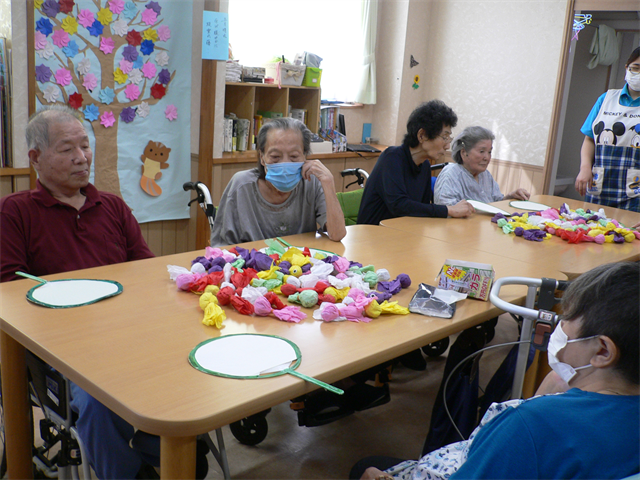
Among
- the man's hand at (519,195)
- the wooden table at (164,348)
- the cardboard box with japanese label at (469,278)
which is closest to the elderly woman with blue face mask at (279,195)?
the wooden table at (164,348)

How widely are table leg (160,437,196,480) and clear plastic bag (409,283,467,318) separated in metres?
0.74

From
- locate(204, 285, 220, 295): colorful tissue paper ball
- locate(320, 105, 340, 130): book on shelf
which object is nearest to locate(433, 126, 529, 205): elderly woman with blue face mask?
locate(204, 285, 220, 295): colorful tissue paper ball

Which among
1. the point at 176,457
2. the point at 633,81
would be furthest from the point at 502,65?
the point at 176,457

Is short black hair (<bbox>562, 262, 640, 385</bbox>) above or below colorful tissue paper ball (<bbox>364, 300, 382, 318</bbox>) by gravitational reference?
above

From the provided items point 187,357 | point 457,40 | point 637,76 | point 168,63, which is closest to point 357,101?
point 457,40

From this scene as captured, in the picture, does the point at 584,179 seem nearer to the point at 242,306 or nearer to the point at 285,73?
the point at 285,73

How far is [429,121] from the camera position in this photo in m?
2.89

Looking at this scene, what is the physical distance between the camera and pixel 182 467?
3.45ft

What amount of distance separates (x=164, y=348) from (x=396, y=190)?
1.83 metres

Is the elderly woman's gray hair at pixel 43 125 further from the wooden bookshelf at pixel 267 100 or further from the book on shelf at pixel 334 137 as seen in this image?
the book on shelf at pixel 334 137

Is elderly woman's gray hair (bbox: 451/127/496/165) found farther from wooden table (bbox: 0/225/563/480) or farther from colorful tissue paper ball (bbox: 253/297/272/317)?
colorful tissue paper ball (bbox: 253/297/272/317)

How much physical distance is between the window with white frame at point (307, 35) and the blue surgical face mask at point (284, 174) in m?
2.65

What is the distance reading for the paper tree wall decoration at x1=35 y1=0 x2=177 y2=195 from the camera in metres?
3.26

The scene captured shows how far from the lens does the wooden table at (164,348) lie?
1.04m
